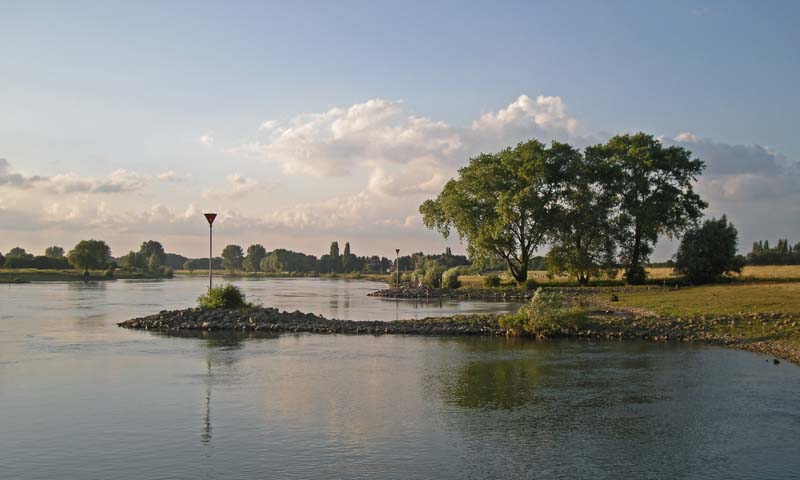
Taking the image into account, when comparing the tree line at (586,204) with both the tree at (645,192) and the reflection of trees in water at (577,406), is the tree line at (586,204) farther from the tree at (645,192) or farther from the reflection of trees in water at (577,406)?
the reflection of trees in water at (577,406)

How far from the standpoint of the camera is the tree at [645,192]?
5922cm

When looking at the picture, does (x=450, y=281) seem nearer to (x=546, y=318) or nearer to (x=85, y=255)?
(x=546, y=318)

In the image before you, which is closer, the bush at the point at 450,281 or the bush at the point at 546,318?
the bush at the point at 546,318

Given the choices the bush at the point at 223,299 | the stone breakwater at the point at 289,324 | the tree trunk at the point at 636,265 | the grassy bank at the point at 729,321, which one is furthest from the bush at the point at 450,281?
Result: the stone breakwater at the point at 289,324

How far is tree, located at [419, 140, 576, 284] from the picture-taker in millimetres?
61000

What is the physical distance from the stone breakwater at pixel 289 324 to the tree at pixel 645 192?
33.4m

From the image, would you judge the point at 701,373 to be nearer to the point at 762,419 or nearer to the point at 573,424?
the point at 762,419

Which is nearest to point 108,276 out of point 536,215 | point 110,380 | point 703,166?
point 536,215

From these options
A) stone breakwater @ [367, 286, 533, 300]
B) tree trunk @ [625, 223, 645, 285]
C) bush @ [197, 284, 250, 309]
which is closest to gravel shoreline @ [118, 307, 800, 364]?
bush @ [197, 284, 250, 309]

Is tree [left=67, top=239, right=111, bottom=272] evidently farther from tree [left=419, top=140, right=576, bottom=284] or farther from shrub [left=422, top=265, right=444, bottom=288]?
tree [left=419, top=140, right=576, bottom=284]

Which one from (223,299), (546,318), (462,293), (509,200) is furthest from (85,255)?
(546,318)

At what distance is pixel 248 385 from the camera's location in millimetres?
16984

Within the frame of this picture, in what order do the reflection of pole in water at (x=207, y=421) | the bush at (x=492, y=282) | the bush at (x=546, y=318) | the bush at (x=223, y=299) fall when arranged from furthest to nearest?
the bush at (x=492, y=282) → the bush at (x=223, y=299) → the bush at (x=546, y=318) → the reflection of pole in water at (x=207, y=421)

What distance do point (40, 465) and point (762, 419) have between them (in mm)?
13778
